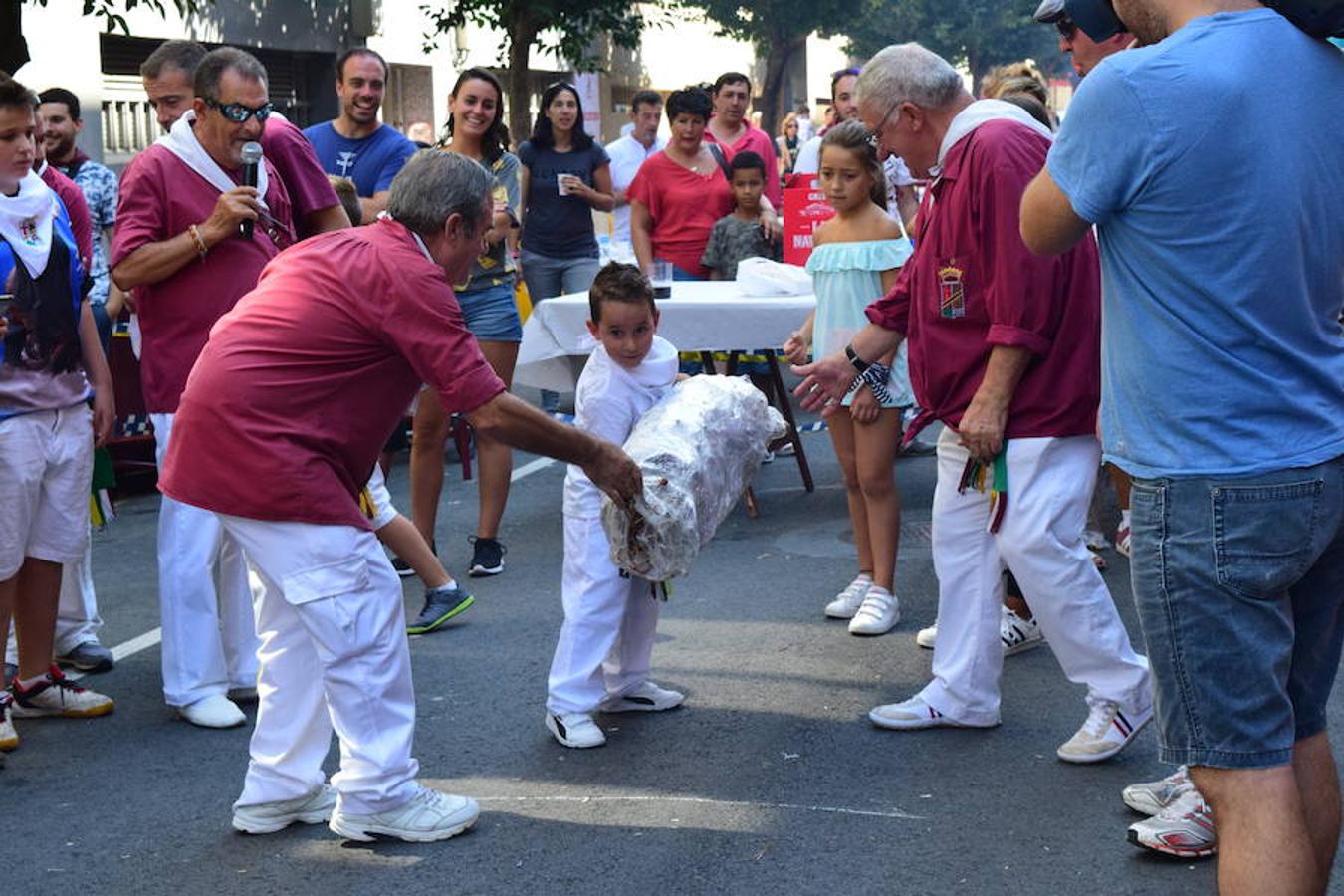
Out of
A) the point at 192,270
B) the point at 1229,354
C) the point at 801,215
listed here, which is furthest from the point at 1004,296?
the point at 801,215

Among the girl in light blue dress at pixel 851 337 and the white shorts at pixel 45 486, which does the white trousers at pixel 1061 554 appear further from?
the white shorts at pixel 45 486

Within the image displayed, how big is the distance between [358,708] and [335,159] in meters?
4.15

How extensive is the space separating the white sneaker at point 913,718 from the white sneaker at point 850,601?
53.8 inches

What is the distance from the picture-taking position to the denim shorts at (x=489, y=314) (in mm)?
7844

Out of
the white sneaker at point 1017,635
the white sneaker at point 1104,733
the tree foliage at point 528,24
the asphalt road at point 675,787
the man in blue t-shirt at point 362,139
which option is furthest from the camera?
the tree foliage at point 528,24

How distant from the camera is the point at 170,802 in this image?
16.4ft

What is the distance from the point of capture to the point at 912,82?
510 cm

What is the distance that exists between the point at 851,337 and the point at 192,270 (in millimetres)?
2639

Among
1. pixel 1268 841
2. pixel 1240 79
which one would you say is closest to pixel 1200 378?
pixel 1240 79

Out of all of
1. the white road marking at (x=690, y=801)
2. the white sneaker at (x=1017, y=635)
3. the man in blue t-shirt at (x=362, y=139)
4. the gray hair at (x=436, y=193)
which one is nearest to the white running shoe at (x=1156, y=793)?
the white road marking at (x=690, y=801)

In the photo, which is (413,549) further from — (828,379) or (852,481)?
(828,379)

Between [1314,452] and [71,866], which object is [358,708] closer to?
[71,866]

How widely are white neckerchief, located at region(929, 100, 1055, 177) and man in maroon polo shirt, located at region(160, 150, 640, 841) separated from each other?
1.34 metres

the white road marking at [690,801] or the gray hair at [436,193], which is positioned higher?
the gray hair at [436,193]
